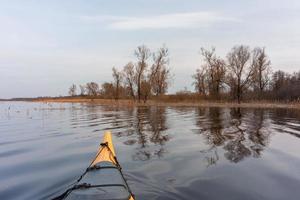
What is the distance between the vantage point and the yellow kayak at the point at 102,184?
255 inches

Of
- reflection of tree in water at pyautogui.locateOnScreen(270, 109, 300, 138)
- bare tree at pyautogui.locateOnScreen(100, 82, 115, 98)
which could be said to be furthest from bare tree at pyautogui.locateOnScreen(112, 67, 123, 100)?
reflection of tree in water at pyautogui.locateOnScreen(270, 109, 300, 138)

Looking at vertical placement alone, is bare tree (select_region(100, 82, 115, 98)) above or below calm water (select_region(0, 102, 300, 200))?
above

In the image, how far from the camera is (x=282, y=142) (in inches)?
645

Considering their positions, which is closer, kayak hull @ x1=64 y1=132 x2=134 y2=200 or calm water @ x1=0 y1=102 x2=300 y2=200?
kayak hull @ x1=64 y1=132 x2=134 y2=200

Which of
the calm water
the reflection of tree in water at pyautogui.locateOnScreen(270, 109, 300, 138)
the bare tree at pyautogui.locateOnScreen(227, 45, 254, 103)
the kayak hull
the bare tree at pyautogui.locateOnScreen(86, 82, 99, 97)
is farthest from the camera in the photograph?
the bare tree at pyautogui.locateOnScreen(86, 82, 99, 97)

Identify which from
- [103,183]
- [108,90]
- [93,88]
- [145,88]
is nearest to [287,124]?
[103,183]

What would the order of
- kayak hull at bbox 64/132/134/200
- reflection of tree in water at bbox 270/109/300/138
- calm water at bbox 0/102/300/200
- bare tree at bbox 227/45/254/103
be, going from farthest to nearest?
bare tree at bbox 227/45/254/103 < reflection of tree in water at bbox 270/109/300/138 < calm water at bbox 0/102/300/200 < kayak hull at bbox 64/132/134/200

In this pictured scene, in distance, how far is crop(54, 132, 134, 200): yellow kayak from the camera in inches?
255

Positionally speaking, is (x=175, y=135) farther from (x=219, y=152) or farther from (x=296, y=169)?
(x=296, y=169)

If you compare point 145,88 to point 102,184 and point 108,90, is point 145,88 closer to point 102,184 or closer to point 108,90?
point 108,90

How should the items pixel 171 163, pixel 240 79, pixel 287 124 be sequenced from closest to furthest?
pixel 171 163 → pixel 287 124 → pixel 240 79

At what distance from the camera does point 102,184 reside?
7.23 m

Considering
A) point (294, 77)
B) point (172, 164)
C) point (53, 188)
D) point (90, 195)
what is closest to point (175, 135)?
point (172, 164)

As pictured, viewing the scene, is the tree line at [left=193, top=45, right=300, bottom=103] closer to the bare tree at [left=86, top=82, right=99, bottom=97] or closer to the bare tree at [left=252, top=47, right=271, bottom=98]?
the bare tree at [left=252, top=47, right=271, bottom=98]
